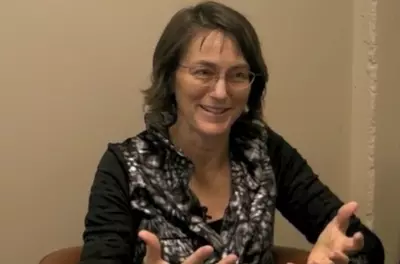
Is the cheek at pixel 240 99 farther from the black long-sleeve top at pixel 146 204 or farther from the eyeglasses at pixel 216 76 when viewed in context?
the black long-sleeve top at pixel 146 204

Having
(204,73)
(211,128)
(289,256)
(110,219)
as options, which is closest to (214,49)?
Answer: (204,73)

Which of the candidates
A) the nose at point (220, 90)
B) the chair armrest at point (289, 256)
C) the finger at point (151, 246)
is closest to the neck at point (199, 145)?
the nose at point (220, 90)

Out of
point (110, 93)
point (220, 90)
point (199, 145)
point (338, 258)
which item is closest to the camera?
point (338, 258)

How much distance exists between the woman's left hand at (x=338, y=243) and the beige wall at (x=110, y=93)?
2.10 feet

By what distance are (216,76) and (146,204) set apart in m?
0.33

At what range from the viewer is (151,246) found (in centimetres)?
136

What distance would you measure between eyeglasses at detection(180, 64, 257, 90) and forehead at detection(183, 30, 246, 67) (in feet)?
0.06

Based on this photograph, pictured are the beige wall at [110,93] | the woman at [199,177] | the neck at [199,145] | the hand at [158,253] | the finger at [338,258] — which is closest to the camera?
the hand at [158,253]

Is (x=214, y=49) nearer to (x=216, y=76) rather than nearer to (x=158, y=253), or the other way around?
(x=216, y=76)

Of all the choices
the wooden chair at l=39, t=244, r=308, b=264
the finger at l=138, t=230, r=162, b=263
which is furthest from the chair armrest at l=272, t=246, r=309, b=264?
the finger at l=138, t=230, r=162, b=263

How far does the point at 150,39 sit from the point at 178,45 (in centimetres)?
34

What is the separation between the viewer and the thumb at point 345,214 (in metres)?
1.54

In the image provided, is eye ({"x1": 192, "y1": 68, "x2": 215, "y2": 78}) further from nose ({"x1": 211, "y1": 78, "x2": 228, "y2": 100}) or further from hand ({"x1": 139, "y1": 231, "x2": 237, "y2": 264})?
hand ({"x1": 139, "y1": 231, "x2": 237, "y2": 264})

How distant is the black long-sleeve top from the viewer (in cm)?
156
